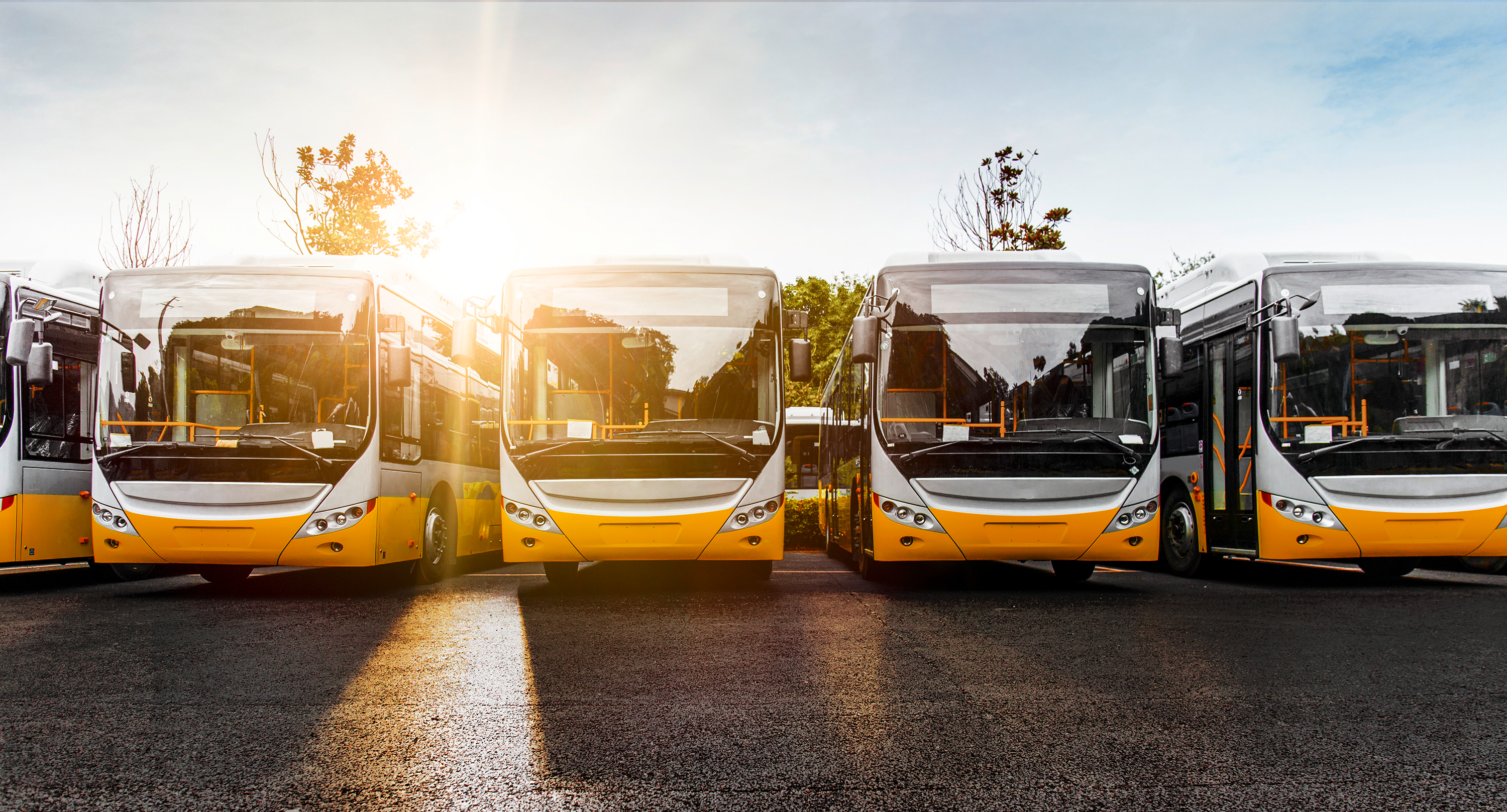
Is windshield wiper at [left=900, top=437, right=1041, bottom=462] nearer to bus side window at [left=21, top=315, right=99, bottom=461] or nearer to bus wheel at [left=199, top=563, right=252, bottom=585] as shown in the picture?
bus wheel at [left=199, top=563, right=252, bottom=585]

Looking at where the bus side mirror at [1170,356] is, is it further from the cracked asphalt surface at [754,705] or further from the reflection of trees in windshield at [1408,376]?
the cracked asphalt surface at [754,705]

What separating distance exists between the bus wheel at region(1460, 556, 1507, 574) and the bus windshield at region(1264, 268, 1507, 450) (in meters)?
4.08

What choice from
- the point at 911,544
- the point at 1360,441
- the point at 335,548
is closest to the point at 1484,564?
the point at 1360,441

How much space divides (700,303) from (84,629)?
18.5ft

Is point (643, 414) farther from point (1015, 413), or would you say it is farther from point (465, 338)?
point (1015, 413)

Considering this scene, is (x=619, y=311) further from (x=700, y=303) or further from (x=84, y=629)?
(x=84, y=629)

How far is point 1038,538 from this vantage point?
10102 mm

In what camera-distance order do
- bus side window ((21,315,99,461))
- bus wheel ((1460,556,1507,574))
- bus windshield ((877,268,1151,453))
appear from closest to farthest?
bus windshield ((877,268,1151,453))
bus side window ((21,315,99,461))
bus wheel ((1460,556,1507,574))

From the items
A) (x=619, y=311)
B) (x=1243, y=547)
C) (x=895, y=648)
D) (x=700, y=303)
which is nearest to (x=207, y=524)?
(x=619, y=311)

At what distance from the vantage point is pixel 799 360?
10109 mm

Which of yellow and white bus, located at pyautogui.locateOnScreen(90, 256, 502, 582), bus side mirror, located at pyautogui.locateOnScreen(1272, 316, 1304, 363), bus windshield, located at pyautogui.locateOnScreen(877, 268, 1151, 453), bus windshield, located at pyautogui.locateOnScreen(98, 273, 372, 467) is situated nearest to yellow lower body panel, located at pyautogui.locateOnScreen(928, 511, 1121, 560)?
bus windshield, located at pyautogui.locateOnScreen(877, 268, 1151, 453)

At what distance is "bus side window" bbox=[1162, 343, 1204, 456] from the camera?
12.5m

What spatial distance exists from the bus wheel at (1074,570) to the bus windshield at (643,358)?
4497mm

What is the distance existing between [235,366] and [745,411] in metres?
4.81
